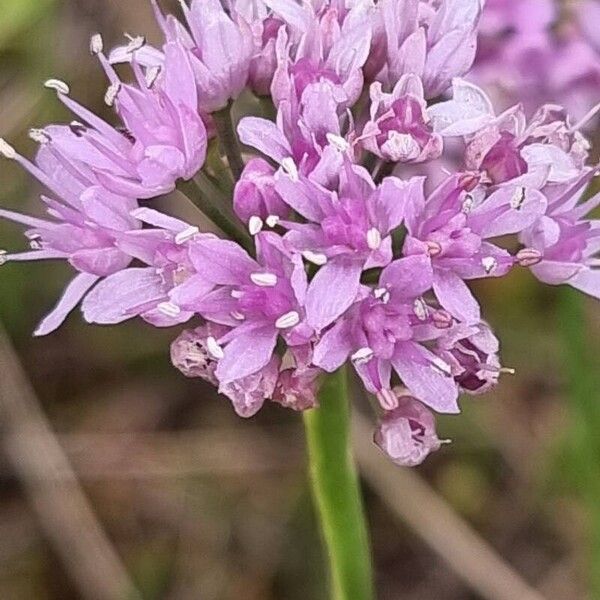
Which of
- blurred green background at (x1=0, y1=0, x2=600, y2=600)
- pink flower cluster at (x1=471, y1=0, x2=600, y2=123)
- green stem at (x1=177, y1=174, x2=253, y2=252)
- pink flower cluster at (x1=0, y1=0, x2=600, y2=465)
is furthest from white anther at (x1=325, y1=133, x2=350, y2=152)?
blurred green background at (x1=0, y1=0, x2=600, y2=600)

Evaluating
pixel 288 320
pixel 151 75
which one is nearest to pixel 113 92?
pixel 151 75

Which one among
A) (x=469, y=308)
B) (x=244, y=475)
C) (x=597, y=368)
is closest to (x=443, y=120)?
(x=469, y=308)

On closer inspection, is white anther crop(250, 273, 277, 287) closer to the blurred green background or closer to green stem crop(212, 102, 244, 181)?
green stem crop(212, 102, 244, 181)

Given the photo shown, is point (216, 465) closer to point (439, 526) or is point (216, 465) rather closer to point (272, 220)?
point (439, 526)

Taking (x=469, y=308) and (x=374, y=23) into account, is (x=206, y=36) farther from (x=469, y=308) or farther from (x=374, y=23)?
(x=469, y=308)

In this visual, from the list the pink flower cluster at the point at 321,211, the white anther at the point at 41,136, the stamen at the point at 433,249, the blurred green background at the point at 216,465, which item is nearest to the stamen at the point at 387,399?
the pink flower cluster at the point at 321,211

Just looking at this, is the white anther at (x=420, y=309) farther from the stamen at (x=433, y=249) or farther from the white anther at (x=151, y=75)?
the white anther at (x=151, y=75)
